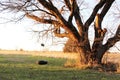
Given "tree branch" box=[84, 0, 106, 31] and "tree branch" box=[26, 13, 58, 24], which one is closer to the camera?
"tree branch" box=[26, 13, 58, 24]

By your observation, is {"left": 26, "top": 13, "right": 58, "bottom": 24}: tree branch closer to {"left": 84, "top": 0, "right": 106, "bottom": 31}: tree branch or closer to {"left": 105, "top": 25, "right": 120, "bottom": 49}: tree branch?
{"left": 84, "top": 0, "right": 106, "bottom": 31}: tree branch

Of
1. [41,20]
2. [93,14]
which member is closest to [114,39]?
[93,14]

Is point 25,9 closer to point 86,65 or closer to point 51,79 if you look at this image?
point 86,65

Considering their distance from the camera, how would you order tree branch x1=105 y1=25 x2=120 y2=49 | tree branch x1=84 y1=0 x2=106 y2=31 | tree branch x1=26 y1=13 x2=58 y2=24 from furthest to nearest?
tree branch x1=84 y1=0 x2=106 y2=31 → tree branch x1=26 y1=13 x2=58 y2=24 → tree branch x1=105 y1=25 x2=120 y2=49

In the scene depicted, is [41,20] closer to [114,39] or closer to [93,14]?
[93,14]

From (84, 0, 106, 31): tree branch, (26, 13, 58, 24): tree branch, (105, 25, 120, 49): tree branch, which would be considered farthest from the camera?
(84, 0, 106, 31): tree branch

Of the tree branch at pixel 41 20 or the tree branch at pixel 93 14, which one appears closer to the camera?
the tree branch at pixel 41 20

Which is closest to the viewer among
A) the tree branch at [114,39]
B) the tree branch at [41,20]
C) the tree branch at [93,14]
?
the tree branch at [114,39]

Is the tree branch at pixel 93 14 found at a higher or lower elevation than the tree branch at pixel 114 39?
higher

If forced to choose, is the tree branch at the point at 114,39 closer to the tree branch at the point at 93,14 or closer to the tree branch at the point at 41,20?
the tree branch at the point at 93,14

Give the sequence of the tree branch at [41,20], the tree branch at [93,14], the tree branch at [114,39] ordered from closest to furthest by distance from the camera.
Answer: the tree branch at [114,39] < the tree branch at [41,20] < the tree branch at [93,14]

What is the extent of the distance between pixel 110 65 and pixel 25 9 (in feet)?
24.9

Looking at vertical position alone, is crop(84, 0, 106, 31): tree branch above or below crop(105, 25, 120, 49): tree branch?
above

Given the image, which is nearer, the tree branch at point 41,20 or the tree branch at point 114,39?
the tree branch at point 114,39
